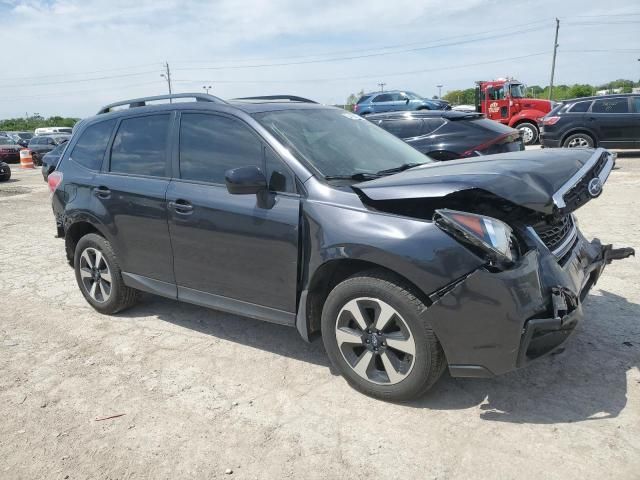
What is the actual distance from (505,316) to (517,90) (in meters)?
21.9

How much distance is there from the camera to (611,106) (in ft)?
46.1

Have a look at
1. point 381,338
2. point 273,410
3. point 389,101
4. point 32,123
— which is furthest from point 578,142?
point 32,123

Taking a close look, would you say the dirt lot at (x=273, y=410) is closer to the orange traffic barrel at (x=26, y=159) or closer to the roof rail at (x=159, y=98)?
the roof rail at (x=159, y=98)

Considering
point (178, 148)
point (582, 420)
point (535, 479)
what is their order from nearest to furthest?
point (535, 479), point (582, 420), point (178, 148)

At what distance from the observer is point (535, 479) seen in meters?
2.45

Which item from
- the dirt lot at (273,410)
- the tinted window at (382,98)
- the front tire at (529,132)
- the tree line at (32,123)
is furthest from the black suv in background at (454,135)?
the tree line at (32,123)

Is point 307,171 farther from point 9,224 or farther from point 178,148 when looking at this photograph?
point 9,224

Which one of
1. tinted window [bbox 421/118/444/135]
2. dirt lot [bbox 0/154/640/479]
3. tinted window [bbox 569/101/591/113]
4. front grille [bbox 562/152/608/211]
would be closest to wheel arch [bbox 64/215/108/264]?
dirt lot [bbox 0/154/640/479]

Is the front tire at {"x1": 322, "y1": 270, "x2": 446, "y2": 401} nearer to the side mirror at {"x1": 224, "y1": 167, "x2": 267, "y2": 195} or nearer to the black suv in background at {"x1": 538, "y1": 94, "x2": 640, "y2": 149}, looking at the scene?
the side mirror at {"x1": 224, "y1": 167, "x2": 267, "y2": 195}

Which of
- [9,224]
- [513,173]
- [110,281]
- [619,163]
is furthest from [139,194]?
[619,163]

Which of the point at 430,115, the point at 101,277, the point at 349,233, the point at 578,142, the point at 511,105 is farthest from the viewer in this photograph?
the point at 511,105

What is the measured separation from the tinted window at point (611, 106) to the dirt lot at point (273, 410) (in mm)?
11234

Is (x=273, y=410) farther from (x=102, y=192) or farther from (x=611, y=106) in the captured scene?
(x=611, y=106)

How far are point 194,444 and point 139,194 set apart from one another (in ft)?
6.82
